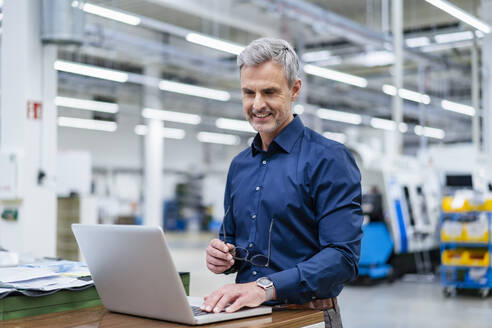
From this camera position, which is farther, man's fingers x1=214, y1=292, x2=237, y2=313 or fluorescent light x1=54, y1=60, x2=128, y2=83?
fluorescent light x1=54, y1=60, x2=128, y2=83

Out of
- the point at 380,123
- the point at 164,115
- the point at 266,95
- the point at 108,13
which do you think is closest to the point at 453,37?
the point at 108,13

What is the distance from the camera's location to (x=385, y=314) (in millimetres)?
6980

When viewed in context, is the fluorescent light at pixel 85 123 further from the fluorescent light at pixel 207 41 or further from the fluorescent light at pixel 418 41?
the fluorescent light at pixel 418 41

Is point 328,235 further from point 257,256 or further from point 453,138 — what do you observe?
point 453,138

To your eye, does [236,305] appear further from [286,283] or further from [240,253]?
[240,253]

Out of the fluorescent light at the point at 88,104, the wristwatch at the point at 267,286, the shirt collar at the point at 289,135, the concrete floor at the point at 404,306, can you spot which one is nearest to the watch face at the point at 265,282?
the wristwatch at the point at 267,286

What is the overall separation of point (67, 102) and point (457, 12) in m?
10.5

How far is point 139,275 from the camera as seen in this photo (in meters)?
1.58

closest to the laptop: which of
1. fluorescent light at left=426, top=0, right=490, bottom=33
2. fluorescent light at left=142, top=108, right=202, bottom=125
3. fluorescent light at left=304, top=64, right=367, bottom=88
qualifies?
fluorescent light at left=426, top=0, right=490, bottom=33

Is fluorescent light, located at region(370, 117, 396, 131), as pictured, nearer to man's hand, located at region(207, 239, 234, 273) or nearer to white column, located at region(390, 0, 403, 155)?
white column, located at region(390, 0, 403, 155)

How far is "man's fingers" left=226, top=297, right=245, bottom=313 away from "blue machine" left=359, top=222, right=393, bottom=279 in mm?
7723

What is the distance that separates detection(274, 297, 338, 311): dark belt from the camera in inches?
68.4

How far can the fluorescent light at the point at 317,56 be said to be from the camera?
45.1ft

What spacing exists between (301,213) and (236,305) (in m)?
0.36
